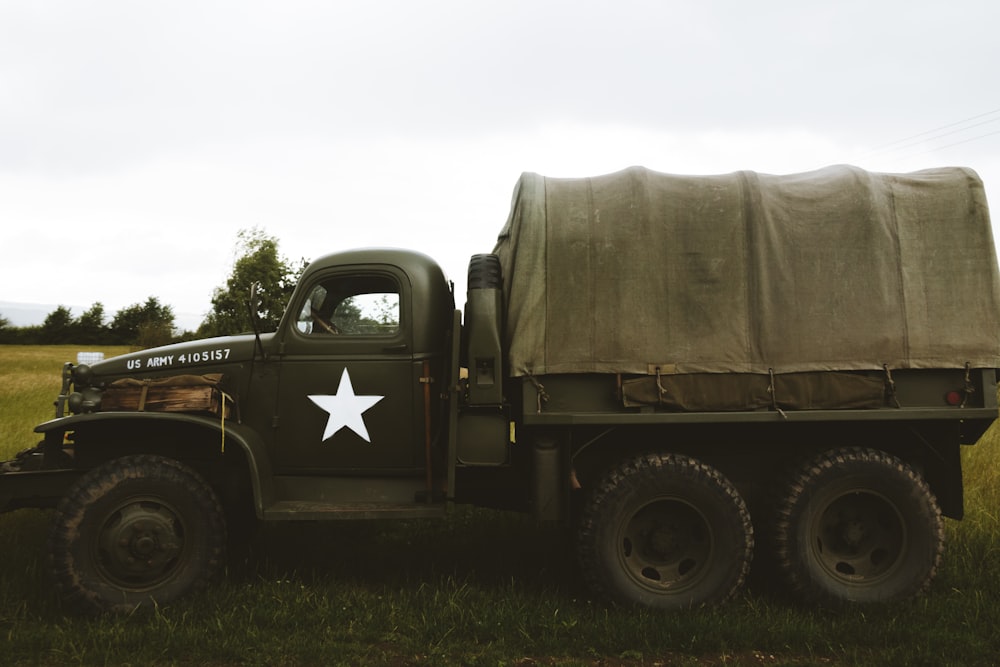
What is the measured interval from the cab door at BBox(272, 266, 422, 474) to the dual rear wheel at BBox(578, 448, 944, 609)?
1.41 m

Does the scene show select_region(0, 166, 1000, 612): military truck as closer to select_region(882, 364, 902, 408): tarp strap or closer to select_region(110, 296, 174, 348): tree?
select_region(882, 364, 902, 408): tarp strap

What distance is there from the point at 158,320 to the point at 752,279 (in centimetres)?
4317

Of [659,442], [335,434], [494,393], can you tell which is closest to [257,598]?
[335,434]

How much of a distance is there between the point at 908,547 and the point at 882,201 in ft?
7.41

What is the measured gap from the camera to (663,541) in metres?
5.04

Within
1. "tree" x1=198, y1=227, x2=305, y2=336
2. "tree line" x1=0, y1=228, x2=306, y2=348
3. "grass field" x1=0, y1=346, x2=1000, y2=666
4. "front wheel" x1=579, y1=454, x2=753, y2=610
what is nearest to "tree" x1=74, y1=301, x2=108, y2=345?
"tree line" x1=0, y1=228, x2=306, y2=348

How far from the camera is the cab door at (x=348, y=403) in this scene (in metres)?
5.32

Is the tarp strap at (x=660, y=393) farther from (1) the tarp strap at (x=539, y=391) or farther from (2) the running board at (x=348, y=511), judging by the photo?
(2) the running board at (x=348, y=511)

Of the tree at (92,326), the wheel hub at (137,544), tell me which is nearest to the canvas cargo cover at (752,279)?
the wheel hub at (137,544)

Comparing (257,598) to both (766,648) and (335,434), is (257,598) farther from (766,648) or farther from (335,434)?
(766,648)

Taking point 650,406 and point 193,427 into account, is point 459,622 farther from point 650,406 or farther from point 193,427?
point 193,427

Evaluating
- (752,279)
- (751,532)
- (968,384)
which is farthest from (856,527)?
(752,279)

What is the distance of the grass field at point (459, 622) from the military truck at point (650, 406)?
255mm

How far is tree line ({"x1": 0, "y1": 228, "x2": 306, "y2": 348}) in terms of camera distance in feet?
90.0
